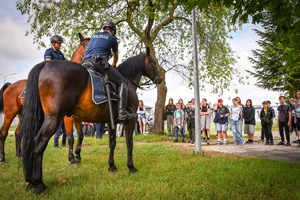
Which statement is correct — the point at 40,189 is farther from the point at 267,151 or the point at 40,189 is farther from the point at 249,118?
the point at 249,118

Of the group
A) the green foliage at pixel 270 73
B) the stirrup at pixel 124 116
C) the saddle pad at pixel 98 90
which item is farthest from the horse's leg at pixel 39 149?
the green foliage at pixel 270 73

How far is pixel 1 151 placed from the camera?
22.9 ft

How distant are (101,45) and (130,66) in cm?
107

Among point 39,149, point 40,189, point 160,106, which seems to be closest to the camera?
point 40,189

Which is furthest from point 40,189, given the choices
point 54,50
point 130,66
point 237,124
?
point 237,124

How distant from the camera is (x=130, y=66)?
6.46 m

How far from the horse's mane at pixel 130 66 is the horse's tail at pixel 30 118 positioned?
2.14 m

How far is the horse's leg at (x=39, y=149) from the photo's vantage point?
13.7 feet

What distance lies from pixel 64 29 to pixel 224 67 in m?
10.9

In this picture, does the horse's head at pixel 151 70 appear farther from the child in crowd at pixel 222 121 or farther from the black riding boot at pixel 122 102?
the child in crowd at pixel 222 121

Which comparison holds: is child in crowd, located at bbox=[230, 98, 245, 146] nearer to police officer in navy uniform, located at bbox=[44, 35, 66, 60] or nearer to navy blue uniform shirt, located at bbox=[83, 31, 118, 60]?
navy blue uniform shirt, located at bbox=[83, 31, 118, 60]

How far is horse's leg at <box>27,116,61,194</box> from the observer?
4.18 m

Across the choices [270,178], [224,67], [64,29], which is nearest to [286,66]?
[270,178]

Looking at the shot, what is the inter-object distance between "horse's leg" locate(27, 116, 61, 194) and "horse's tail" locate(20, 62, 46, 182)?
6 cm
